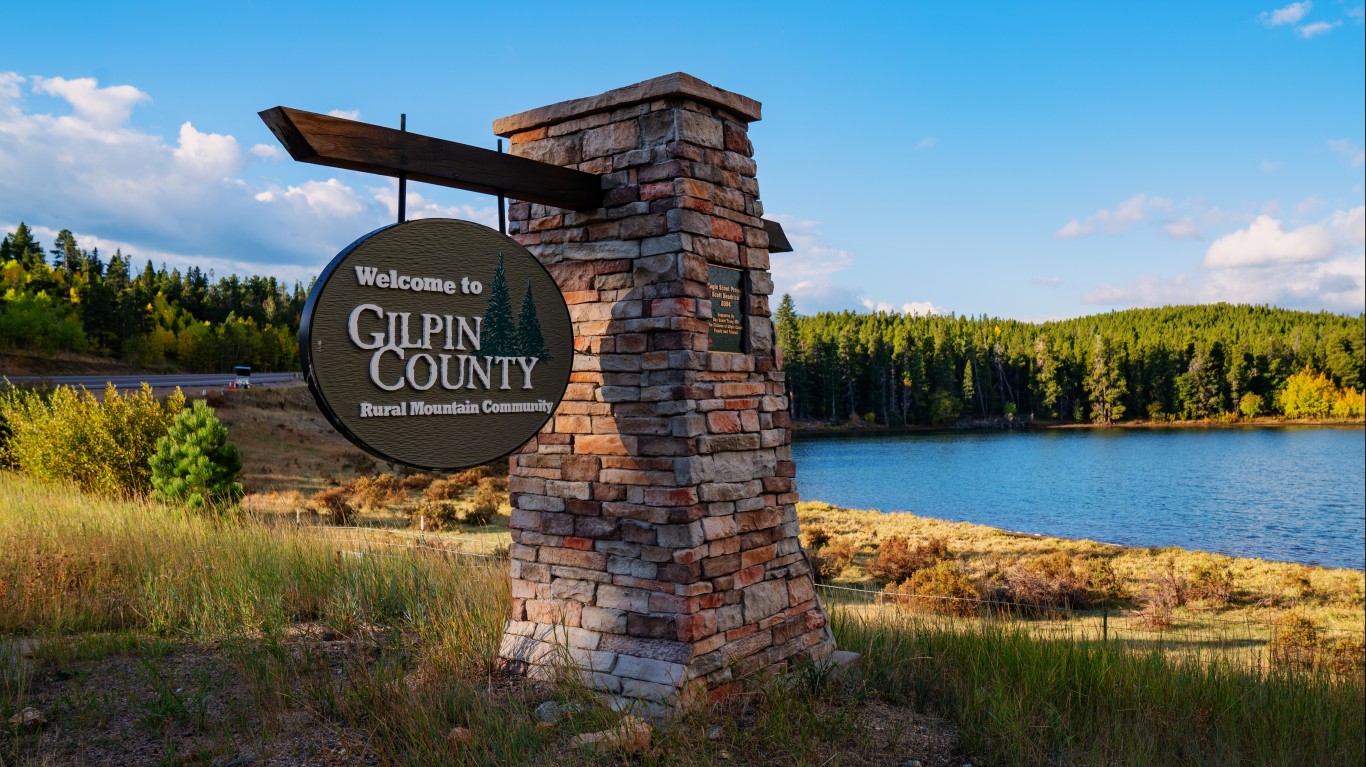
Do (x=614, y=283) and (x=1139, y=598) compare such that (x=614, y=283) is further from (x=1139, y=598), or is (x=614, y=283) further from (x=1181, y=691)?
(x=1139, y=598)

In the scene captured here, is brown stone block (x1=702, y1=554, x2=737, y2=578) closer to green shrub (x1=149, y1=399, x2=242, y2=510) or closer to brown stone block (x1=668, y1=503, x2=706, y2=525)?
brown stone block (x1=668, y1=503, x2=706, y2=525)

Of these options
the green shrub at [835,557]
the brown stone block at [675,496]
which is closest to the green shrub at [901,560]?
the green shrub at [835,557]

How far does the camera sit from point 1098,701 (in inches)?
208

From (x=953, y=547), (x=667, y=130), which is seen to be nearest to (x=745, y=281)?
(x=667, y=130)

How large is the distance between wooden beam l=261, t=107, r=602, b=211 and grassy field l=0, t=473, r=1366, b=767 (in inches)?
102

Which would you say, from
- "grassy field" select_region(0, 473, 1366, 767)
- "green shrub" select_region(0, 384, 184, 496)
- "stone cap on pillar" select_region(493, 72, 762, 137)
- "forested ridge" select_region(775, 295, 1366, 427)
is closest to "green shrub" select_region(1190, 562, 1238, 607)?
"grassy field" select_region(0, 473, 1366, 767)

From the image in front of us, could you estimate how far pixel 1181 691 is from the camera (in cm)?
561

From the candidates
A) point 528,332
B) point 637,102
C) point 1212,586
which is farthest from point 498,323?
point 1212,586

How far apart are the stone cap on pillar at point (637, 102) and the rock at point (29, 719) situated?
4194 millimetres

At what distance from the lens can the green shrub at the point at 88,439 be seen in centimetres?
1373

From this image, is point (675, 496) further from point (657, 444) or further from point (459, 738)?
point (459, 738)

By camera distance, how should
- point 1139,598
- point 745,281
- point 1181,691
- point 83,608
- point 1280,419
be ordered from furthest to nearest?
point 1280,419
point 1139,598
point 83,608
point 1181,691
point 745,281

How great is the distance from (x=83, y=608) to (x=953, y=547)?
17.9 m

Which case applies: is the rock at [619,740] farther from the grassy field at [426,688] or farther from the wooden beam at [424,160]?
the wooden beam at [424,160]
